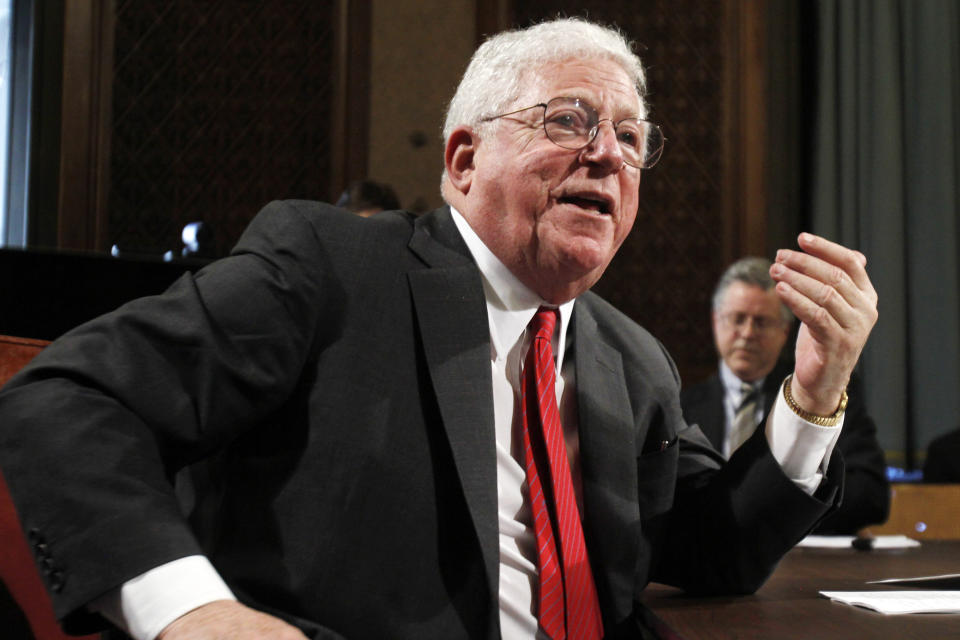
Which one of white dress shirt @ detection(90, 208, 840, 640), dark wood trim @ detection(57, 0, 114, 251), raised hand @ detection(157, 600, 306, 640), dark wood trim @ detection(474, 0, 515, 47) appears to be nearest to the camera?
raised hand @ detection(157, 600, 306, 640)

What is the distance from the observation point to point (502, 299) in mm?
1297

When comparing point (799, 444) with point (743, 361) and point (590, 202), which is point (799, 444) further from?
point (743, 361)

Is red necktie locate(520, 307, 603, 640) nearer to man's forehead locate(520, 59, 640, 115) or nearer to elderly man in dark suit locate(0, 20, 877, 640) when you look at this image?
elderly man in dark suit locate(0, 20, 877, 640)

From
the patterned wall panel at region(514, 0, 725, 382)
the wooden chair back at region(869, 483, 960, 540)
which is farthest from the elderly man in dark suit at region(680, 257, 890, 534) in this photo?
the patterned wall panel at region(514, 0, 725, 382)

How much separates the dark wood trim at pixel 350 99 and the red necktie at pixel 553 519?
265cm

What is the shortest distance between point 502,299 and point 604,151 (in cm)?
24

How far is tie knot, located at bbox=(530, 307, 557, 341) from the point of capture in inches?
51.1

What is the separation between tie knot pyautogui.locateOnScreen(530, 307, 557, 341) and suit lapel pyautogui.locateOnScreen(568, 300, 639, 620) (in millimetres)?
66

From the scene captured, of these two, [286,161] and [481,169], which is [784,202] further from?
[481,169]

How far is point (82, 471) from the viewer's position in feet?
2.84

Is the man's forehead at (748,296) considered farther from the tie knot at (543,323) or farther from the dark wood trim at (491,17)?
the tie knot at (543,323)

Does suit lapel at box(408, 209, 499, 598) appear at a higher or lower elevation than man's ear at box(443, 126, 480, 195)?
lower

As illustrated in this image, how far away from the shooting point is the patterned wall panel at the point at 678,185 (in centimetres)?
395

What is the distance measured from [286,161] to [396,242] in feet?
8.68
